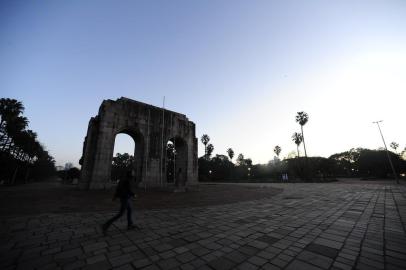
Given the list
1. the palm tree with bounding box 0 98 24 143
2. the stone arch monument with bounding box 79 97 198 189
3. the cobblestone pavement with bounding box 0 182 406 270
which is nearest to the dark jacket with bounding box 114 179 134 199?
the cobblestone pavement with bounding box 0 182 406 270

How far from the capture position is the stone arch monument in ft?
56.3

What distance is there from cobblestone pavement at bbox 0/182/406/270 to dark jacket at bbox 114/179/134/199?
925 mm

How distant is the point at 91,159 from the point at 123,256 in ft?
56.5

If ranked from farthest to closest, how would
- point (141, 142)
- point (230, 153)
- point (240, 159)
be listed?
point (240, 159) → point (230, 153) → point (141, 142)

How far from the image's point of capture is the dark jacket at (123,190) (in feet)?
16.6

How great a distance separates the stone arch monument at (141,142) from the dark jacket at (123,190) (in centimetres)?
1155

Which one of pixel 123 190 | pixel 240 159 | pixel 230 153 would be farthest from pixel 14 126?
pixel 240 159

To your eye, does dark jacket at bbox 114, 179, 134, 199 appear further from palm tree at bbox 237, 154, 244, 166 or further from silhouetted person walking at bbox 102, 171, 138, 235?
palm tree at bbox 237, 154, 244, 166

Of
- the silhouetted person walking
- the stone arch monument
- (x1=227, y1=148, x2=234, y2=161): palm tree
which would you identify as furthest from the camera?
(x1=227, y1=148, x2=234, y2=161): palm tree

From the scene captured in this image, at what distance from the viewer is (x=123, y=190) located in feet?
16.7

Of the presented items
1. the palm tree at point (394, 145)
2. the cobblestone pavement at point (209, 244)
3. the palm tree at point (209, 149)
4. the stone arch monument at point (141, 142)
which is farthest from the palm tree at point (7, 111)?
the palm tree at point (394, 145)

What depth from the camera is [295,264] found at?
2934mm

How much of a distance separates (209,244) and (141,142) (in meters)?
17.9

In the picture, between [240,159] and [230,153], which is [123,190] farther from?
[240,159]
